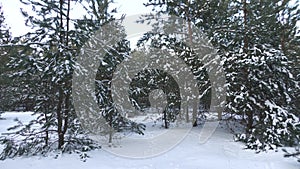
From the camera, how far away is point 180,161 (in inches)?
197

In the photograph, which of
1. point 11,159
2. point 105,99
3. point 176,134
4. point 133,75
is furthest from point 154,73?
point 11,159

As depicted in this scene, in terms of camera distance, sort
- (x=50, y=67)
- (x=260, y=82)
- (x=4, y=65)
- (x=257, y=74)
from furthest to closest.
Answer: (x=257, y=74)
(x=260, y=82)
(x=4, y=65)
(x=50, y=67)

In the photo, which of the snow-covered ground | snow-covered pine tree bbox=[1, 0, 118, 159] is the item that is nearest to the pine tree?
the snow-covered ground

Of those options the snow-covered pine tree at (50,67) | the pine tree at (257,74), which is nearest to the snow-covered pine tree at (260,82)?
the pine tree at (257,74)

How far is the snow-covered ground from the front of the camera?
14.9 feet

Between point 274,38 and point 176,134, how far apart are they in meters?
4.40

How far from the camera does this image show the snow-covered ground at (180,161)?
4535 millimetres

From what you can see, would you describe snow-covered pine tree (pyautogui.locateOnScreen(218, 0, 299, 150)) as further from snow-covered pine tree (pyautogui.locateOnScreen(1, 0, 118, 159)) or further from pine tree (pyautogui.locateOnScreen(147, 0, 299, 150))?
snow-covered pine tree (pyautogui.locateOnScreen(1, 0, 118, 159))

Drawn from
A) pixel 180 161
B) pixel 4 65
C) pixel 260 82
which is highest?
pixel 4 65

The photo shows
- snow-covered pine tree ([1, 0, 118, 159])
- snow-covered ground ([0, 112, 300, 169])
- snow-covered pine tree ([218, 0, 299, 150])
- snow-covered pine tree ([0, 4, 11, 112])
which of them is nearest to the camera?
snow-covered ground ([0, 112, 300, 169])

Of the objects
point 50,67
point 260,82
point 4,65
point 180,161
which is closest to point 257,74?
point 260,82

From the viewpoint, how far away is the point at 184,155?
5438 millimetres

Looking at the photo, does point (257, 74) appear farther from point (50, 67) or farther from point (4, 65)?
point (4, 65)

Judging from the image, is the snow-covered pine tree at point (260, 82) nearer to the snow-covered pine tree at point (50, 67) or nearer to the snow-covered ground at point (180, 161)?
the snow-covered ground at point (180, 161)
